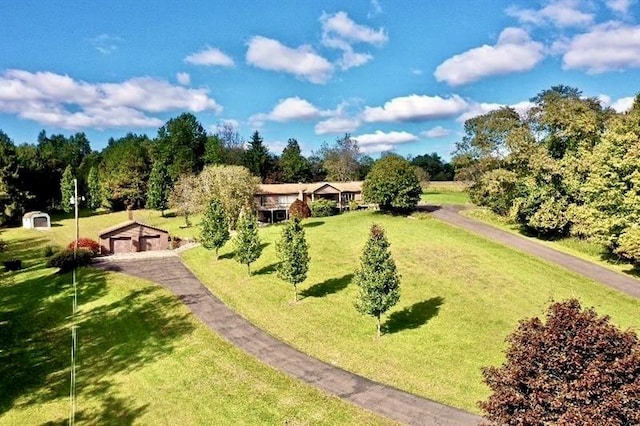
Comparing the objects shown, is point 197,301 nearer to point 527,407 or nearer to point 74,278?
point 74,278

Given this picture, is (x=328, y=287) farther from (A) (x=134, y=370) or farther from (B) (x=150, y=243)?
(B) (x=150, y=243)

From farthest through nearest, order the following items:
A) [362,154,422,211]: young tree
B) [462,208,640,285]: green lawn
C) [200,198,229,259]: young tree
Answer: [362,154,422,211]: young tree < [200,198,229,259]: young tree < [462,208,640,285]: green lawn

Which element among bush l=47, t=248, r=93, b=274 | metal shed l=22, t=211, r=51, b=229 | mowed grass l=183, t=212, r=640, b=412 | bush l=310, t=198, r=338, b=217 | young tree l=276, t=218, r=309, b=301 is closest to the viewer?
mowed grass l=183, t=212, r=640, b=412

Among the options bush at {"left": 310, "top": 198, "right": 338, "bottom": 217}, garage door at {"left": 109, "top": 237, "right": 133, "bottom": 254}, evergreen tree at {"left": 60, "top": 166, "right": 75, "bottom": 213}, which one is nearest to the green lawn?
bush at {"left": 310, "top": 198, "right": 338, "bottom": 217}

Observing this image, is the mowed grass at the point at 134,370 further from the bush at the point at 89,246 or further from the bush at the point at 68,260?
the bush at the point at 89,246

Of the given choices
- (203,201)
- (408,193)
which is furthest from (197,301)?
(408,193)

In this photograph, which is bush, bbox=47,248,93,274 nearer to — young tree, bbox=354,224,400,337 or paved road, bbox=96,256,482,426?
paved road, bbox=96,256,482,426

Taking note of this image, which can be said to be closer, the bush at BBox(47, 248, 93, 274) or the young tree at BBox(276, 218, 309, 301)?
the young tree at BBox(276, 218, 309, 301)
